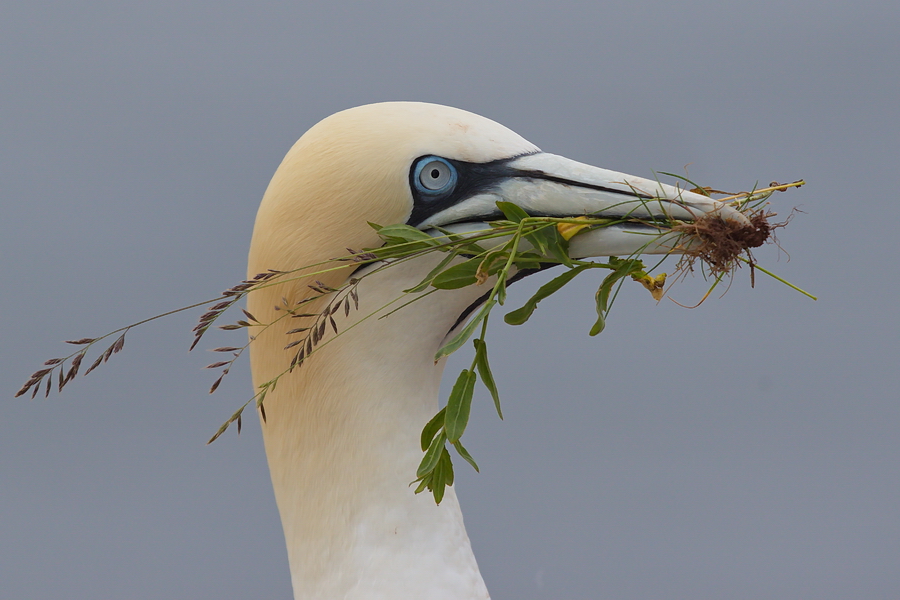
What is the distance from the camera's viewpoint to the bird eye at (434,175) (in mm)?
2393

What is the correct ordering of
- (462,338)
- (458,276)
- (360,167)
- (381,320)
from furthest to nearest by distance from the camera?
1. (381,320)
2. (360,167)
3. (458,276)
4. (462,338)

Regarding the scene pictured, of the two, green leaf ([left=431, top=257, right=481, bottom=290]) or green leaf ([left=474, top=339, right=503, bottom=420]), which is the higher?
green leaf ([left=431, top=257, right=481, bottom=290])

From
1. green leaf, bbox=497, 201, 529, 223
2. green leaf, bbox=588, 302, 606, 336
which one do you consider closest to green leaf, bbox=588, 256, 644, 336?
green leaf, bbox=588, 302, 606, 336

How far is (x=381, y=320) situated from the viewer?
2.49 metres

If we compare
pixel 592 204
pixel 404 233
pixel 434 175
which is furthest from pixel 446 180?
pixel 592 204

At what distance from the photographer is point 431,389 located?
2680 millimetres

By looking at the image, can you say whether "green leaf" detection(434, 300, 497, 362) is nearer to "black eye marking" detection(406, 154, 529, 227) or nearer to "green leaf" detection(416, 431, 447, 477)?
"green leaf" detection(416, 431, 447, 477)

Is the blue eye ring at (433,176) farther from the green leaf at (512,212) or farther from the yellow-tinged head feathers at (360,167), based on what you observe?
the green leaf at (512,212)

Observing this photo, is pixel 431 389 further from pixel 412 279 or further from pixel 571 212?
pixel 571 212

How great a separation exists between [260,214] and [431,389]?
69cm

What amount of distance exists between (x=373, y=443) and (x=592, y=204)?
879 mm

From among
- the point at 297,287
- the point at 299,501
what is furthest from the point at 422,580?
the point at 297,287

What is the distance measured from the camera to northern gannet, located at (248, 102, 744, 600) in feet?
7.80

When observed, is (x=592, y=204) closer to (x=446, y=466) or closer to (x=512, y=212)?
(x=512, y=212)
